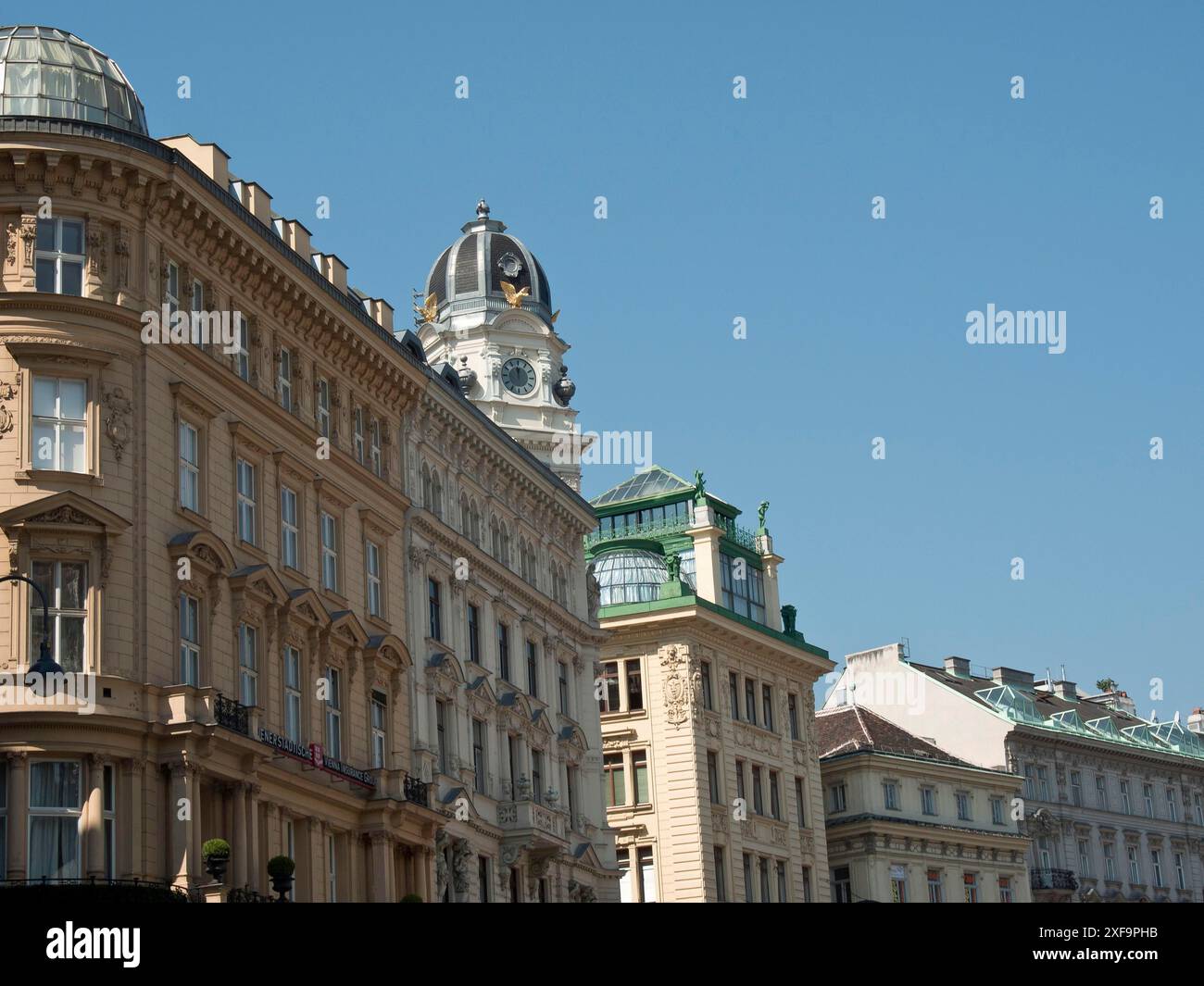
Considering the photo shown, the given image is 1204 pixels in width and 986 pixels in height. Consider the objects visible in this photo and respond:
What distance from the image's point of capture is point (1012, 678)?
375ft

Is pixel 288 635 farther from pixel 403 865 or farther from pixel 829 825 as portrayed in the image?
pixel 829 825

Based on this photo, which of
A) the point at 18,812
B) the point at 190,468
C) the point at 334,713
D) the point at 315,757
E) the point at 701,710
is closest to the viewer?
the point at 18,812

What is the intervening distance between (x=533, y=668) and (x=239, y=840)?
2127 cm

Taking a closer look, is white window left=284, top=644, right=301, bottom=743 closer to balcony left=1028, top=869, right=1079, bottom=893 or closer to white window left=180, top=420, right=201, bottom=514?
white window left=180, top=420, right=201, bottom=514

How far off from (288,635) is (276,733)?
101 inches

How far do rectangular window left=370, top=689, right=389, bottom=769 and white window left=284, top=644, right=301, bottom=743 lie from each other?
3676mm

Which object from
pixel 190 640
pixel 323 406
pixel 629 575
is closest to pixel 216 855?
pixel 190 640

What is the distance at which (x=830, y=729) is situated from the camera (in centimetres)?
9688

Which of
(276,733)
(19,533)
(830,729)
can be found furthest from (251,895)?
(830,729)

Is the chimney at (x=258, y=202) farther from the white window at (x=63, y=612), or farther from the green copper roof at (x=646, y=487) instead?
the green copper roof at (x=646, y=487)

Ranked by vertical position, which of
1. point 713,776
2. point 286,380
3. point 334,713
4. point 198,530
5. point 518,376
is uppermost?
point 518,376

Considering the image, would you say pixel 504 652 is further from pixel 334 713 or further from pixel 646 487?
pixel 646 487

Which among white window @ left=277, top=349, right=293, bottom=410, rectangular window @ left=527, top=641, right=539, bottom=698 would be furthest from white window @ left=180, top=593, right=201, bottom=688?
rectangular window @ left=527, top=641, right=539, bottom=698

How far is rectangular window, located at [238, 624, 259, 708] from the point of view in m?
44.9
